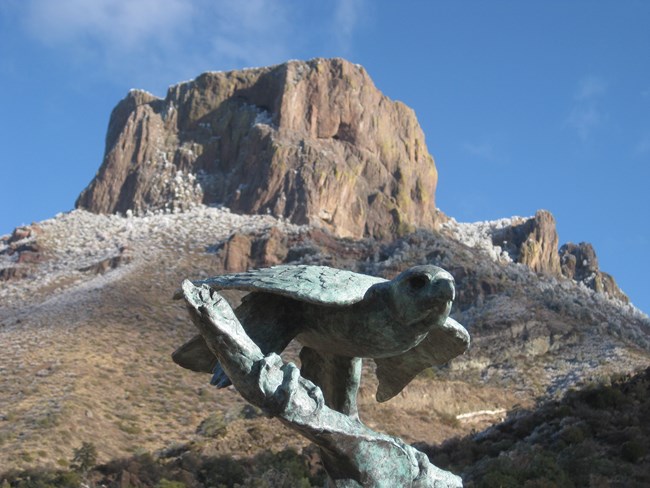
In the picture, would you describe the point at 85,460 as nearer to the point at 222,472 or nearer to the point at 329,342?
the point at 222,472

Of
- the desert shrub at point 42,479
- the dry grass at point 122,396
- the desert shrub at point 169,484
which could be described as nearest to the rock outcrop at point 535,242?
the dry grass at point 122,396

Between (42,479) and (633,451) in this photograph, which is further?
(42,479)

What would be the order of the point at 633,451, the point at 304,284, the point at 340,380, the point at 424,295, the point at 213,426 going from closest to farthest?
1. the point at 424,295
2. the point at 304,284
3. the point at 340,380
4. the point at 633,451
5. the point at 213,426

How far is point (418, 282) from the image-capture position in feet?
10.4

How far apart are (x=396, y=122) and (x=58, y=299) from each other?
128 feet

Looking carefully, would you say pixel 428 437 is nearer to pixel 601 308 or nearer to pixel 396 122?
pixel 601 308

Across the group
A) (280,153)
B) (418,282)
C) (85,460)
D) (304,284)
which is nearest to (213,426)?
(85,460)

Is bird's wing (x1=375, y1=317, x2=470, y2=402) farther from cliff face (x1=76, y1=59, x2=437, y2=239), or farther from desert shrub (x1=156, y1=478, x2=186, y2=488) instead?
cliff face (x1=76, y1=59, x2=437, y2=239)

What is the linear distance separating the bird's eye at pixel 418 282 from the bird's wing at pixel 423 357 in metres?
0.37

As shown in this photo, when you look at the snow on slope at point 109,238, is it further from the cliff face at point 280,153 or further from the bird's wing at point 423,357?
the bird's wing at point 423,357

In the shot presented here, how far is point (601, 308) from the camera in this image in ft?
175

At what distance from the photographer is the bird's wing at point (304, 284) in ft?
10.5

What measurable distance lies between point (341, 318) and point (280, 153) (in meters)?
56.5

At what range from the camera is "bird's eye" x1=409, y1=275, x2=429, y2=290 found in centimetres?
314
